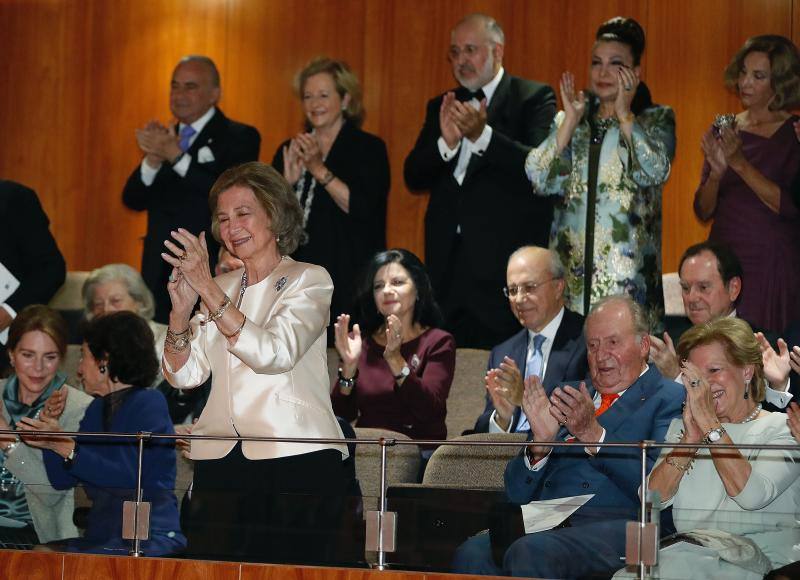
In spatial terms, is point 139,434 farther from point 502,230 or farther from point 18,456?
point 502,230

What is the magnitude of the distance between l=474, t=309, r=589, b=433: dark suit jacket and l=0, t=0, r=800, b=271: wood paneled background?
171 centimetres

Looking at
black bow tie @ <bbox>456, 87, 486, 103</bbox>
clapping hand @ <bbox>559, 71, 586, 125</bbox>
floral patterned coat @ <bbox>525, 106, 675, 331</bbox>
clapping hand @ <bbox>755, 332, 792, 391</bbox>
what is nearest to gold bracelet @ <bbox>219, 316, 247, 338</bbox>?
clapping hand @ <bbox>755, 332, 792, 391</bbox>

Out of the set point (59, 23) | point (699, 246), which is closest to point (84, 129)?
point (59, 23)

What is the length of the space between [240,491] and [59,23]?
5040mm

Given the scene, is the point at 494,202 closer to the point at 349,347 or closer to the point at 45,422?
the point at 349,347

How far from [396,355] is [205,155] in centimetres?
176

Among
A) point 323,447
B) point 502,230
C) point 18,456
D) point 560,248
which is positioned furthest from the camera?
A: point 502,230

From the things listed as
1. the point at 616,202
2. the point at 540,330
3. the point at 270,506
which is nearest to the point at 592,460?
the point at 270,506

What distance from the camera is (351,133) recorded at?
595cm

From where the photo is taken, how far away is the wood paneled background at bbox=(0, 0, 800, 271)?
6.51 m

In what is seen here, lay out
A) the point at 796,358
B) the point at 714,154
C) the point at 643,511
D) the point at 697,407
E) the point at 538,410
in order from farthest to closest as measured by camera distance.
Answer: the point at 714,154 < the point at 796,358 < the point at 538,410 < the point at 697,407 < the point at 643,511

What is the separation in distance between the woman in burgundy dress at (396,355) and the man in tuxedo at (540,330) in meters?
0.20

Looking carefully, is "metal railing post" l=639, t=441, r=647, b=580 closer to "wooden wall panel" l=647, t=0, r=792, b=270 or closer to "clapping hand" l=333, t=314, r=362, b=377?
"clapping hand" l=333, t=314, r=362, b=377

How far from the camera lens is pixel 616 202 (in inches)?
207
